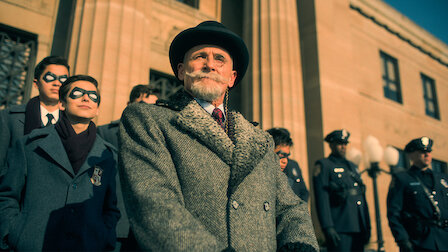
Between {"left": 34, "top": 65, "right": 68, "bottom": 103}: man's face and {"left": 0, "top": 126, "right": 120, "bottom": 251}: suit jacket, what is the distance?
0.93 meters

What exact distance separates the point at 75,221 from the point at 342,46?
397 inches

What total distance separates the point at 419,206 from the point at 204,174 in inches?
176

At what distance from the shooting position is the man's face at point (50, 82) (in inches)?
138

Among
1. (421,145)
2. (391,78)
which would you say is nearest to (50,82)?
(421,145)

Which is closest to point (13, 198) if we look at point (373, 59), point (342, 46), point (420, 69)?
point (342, 46)

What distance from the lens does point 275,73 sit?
27.6ft

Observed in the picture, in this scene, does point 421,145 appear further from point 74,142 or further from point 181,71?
point 74,142

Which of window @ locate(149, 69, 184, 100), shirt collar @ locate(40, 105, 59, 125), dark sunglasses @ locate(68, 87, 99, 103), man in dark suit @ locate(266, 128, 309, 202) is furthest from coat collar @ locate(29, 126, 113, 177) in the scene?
window @ locate(149, 69, 184, 100)

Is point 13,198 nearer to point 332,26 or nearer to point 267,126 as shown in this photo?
point 267,126

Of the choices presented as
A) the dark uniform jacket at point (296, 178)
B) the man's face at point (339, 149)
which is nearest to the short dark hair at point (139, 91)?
the dark uniform jacket at point (296, 178)

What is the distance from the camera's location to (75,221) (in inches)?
93.5

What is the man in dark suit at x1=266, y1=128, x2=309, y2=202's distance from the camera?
14.6ft

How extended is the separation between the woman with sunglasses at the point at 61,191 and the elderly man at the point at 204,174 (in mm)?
1088

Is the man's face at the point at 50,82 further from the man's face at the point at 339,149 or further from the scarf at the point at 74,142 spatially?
the man's face at the point at 339,149
